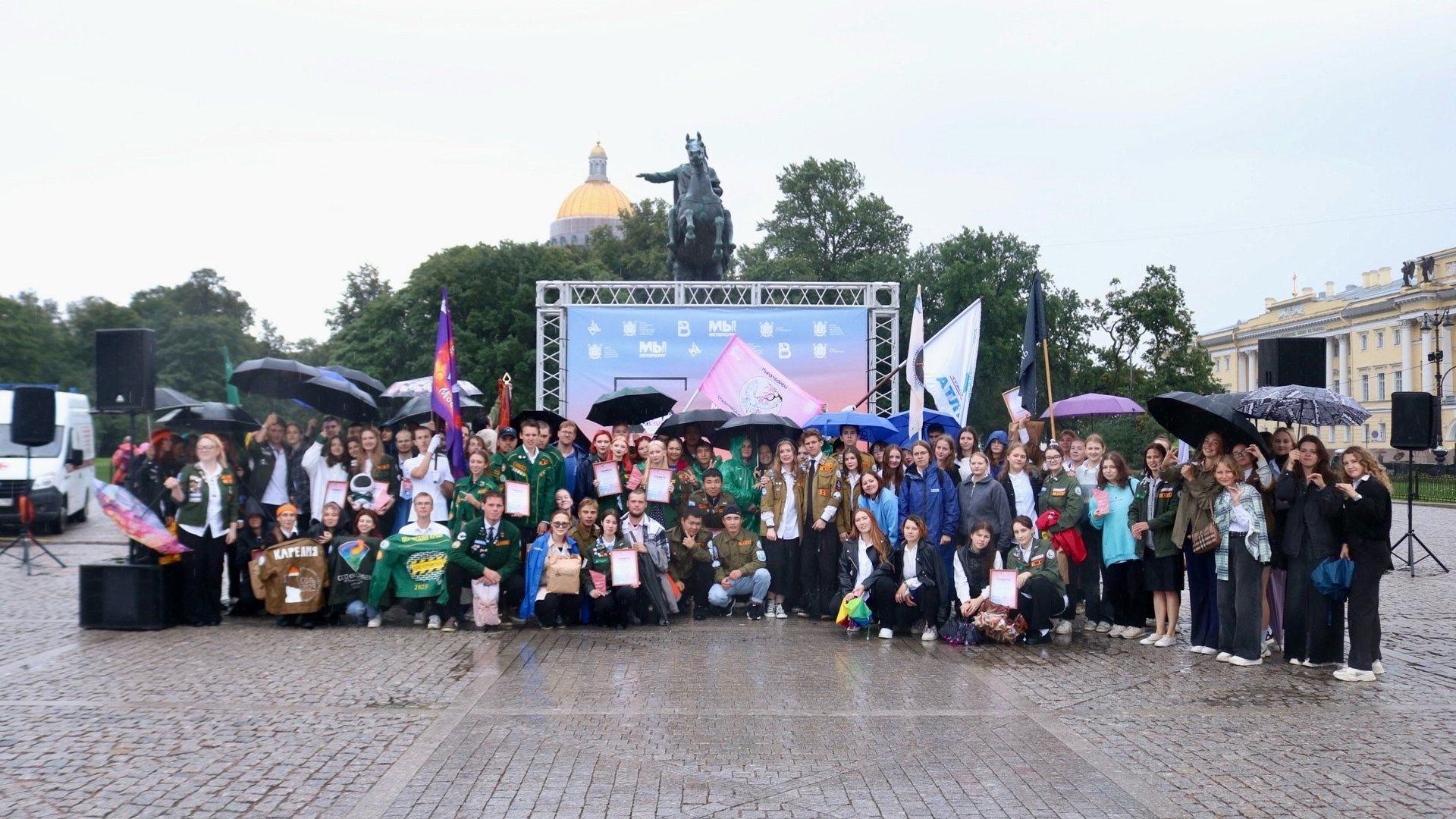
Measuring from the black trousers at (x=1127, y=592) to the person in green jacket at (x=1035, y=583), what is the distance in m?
0.71

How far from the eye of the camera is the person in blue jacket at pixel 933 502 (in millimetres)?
11578

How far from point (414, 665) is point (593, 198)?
99555 millimetres

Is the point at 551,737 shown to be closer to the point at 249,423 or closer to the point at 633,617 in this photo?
the point at 633,617

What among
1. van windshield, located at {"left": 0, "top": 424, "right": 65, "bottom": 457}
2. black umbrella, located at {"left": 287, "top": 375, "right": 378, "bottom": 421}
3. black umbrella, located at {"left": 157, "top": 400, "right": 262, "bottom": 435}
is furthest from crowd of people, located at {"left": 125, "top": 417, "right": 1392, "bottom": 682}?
van windshield, located at {"left": 0, "top": 424, "right": 65, "bottom": 457}

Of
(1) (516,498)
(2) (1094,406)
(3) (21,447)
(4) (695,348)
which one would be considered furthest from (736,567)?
(3) (21,447)

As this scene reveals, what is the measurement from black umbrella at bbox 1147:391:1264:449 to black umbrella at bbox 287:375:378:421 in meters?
8.25

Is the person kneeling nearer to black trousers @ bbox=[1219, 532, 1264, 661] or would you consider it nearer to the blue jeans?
the blue jeans

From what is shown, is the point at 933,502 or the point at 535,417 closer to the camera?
the point at 933,502

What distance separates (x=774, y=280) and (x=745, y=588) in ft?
117

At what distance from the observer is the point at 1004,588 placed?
1048cm

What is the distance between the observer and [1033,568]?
10664 mm

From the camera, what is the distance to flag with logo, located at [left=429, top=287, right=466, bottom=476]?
12.2m

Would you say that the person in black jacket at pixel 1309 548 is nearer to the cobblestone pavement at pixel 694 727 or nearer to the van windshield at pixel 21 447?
the cobblestone pavement at pixel 694 727

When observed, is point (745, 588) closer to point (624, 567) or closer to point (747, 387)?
point (624, 567)
